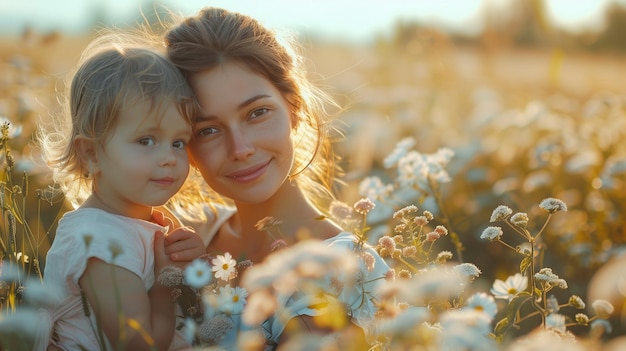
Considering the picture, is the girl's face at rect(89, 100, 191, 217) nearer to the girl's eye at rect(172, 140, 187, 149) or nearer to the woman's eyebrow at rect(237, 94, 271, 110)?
the girl's eye at rect(172, 140, 187, 149)

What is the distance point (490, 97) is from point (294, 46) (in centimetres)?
466

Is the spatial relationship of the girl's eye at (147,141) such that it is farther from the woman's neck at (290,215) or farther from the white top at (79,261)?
Answer: the woman's neck at (290,215)

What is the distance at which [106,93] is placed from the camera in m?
2.36

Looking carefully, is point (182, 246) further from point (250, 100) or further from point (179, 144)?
point (250, 100)

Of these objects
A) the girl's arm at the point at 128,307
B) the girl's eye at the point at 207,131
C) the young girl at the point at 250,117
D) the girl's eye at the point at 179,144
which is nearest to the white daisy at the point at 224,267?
the girl's arm at the point at 128,307

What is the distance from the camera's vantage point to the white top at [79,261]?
2.21m

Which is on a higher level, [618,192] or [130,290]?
[130,290]

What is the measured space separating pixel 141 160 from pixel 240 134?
0.39 meters

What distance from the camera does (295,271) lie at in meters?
1.22

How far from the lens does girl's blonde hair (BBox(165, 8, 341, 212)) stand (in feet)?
8.71

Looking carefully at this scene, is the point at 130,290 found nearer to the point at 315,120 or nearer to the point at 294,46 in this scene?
the point at 315,120

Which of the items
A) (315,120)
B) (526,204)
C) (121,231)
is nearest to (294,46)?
(315,120)

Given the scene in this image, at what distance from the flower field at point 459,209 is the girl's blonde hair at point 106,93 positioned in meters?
0.14

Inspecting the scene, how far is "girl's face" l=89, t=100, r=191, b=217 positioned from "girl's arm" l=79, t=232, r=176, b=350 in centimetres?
26
